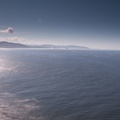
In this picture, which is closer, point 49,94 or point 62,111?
point 62,111

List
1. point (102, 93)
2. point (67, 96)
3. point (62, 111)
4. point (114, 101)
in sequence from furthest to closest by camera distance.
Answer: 1. point (102, 93)
2. point (67, 96)
3. point (114, 101)
4. point (62, 111)

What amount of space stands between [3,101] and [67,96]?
68.5 ft

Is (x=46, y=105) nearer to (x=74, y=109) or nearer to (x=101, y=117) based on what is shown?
(x=74, y=109)

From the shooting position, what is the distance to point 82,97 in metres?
57.2

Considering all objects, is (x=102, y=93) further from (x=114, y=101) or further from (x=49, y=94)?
(x=49, y=94)

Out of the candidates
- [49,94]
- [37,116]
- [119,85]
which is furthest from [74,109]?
[119,85]

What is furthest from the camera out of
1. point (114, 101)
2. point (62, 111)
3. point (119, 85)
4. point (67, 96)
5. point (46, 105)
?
point (119, 85)

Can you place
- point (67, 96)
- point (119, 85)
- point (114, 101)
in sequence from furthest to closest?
1. point (119, 85)
2. point (67, 96)
3. point (114, 101)

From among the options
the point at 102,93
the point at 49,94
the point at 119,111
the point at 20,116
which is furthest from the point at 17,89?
the point at 119,111

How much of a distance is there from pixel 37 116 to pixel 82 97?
20816 millimetres

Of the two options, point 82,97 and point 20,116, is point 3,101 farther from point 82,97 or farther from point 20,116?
point 82,97

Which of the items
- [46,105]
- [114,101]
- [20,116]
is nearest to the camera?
[20,116]

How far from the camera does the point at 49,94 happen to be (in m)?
59.3

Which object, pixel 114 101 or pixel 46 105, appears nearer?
pixel 46 105
